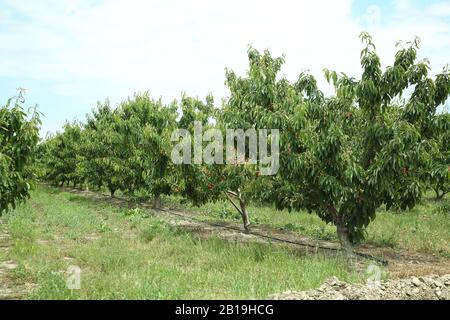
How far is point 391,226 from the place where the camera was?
13.9 meters

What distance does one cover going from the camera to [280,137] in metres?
8.38

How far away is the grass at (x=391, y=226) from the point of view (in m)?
11.1

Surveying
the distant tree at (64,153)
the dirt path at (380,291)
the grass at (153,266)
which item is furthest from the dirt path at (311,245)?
the distant tree at (64,153)

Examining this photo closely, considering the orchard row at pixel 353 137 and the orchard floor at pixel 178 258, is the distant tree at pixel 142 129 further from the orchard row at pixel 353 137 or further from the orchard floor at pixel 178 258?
the orchard row at pixel 353 137

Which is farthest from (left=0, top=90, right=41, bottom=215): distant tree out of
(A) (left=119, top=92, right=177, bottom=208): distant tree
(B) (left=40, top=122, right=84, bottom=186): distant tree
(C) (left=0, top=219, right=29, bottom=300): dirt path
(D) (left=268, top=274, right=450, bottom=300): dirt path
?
(B) (left=40, top=122, right=84, bottom=186): distant tree

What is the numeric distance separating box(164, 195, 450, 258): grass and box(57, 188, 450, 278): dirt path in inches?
21.9

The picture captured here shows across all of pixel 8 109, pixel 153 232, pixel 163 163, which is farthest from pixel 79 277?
pixel 163 163

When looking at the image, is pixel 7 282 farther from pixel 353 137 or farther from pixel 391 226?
pixel 391 226

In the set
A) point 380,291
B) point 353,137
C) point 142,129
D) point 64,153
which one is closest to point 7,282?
point 380,291

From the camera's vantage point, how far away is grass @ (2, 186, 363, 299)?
5.89 metres

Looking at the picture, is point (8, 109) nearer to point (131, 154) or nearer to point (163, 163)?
point (163, 163)

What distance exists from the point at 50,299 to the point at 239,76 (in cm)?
907

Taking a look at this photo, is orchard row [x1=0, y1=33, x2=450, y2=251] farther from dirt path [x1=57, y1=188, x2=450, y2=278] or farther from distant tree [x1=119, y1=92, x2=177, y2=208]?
distant tree [x1=119, y1=92, x2=177, y2=208]

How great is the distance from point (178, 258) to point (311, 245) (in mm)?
4109
